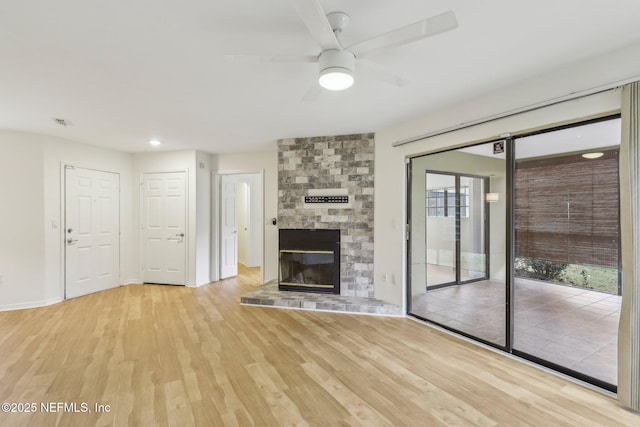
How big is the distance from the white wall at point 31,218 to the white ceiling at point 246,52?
669mm

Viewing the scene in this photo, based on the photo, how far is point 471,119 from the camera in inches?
116

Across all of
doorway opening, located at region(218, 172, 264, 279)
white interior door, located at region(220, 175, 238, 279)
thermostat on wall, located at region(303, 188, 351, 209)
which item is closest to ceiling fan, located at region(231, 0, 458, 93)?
thermostat on wall, located at region(303, 188, 351, 209)

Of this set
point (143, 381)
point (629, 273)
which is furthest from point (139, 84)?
point (629, 273)

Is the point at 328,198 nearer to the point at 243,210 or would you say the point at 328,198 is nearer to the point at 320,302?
the point at 320,302

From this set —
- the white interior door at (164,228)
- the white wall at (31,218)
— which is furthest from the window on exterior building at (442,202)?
the white wall at (31,218)

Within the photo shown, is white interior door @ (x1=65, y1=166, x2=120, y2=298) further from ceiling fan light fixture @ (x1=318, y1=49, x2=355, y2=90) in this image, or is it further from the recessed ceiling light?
ceiling fan light fixture @ (x1=318, y1=49, x2=355, y2=90)

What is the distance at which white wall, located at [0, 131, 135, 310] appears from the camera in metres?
4.01

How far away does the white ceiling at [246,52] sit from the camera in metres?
1.63

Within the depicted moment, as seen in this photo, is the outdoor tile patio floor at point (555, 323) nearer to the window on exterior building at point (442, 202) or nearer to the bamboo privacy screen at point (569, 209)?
the bamboo privacy screen at point (569, 209)

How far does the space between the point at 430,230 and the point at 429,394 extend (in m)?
2.26

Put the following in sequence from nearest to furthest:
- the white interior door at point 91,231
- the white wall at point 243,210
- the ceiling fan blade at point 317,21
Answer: the ceiling fan blade at point 317,21
the white interior door at point 91,231
the white wall at point 243,210

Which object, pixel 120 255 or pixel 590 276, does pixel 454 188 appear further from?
pixel 120 255

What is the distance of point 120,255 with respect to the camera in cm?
535

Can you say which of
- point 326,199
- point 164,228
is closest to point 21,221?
point 164,228
